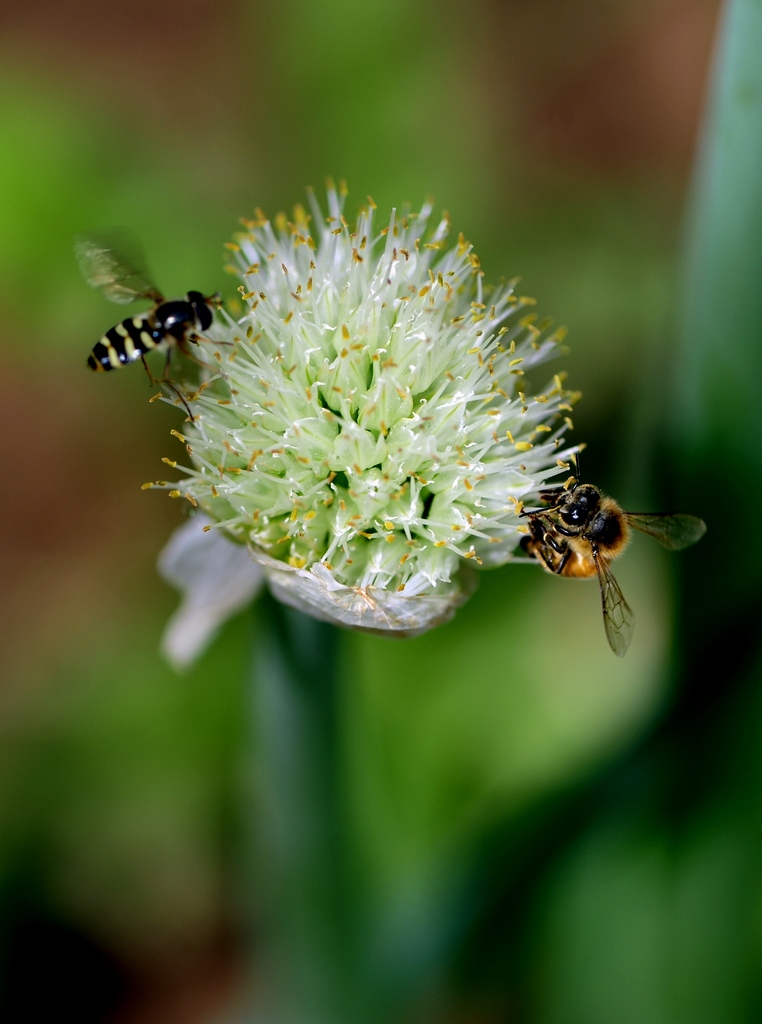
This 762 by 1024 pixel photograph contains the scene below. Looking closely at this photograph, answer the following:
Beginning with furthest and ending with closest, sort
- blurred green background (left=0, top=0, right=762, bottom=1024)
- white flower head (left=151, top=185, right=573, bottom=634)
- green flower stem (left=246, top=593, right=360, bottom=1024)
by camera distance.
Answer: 1. blurred green background (left=0, top=0, right=762, bottom=1024)
2. green flower stem (left=246, top=593, right=360, bottom=1024)
3. white flower head (left=151, top=185, right=573, bottom=634)

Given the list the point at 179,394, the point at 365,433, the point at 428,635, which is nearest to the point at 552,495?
the point at 365,433

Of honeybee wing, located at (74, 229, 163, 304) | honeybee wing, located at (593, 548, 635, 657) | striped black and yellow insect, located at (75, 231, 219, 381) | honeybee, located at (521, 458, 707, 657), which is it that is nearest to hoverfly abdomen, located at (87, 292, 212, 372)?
striped black and yellow insect, located at (75, 231, 219, 381)

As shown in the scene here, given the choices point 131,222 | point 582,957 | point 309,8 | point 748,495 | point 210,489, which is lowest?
point 582,957

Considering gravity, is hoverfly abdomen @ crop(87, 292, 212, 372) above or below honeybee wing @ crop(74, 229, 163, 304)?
below

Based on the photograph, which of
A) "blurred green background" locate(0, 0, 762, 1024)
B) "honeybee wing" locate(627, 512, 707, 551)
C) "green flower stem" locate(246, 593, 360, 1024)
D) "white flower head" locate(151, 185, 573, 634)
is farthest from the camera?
"blurred green background" locate(0, 0, 762, 1024)

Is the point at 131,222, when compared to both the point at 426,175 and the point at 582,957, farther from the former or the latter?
the point at 582,957

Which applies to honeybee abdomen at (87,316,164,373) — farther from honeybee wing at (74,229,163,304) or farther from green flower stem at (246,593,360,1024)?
green flower stem at (246,593,360,1024)

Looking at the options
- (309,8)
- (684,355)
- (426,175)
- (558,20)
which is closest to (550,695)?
(684,355)
